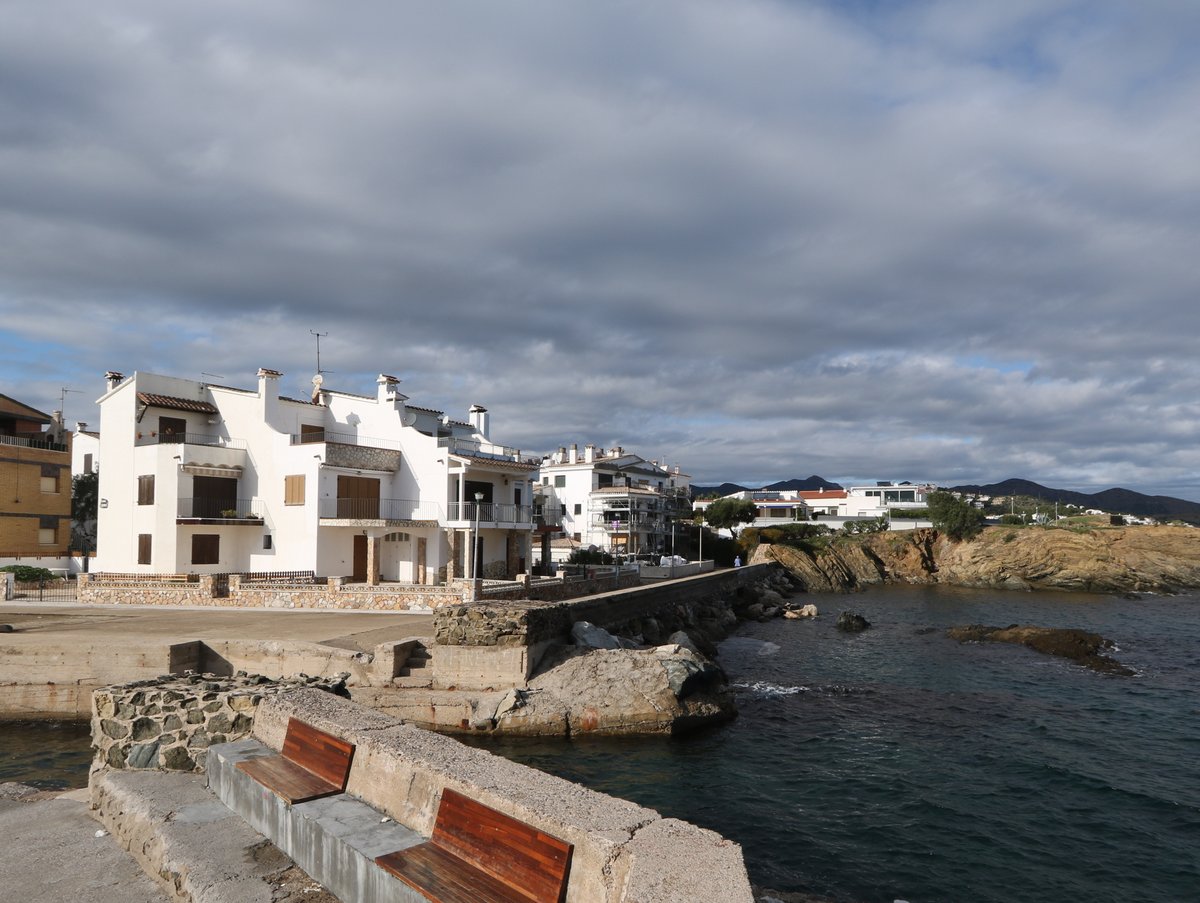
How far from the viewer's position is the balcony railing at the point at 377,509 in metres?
36.2

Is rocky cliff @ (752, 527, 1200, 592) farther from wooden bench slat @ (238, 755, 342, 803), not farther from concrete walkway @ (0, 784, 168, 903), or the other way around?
concrete walkway @ (0, 784, 168, 903)

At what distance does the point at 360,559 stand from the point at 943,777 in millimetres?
28714

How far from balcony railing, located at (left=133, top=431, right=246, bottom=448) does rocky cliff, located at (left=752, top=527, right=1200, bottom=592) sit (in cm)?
4756

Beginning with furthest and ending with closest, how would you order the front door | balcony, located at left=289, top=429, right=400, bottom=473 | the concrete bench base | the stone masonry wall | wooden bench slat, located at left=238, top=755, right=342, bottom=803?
1. the front door
2. balcony, located at left=289, top=429, right=400, bottom=473
3. the stone masonry wall
4. wooden bench slat, located at left=238, top=755, right=342, bottom=803
5. the concrete bench base

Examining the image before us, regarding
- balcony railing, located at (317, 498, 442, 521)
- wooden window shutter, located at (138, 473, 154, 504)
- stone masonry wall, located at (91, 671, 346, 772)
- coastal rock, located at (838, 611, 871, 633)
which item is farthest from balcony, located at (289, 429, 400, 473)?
stone masonry wall, located at (91, 671, 346, 772)

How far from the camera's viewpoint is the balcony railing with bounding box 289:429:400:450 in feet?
131

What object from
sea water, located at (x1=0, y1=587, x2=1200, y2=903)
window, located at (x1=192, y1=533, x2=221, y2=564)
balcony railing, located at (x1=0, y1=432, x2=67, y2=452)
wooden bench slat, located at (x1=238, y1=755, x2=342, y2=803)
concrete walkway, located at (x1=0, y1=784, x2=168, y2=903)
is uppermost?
balcony railing, located at (x1=0, y1=432, x2=67, y2=452)

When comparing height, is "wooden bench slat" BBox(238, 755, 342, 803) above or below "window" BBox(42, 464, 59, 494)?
below

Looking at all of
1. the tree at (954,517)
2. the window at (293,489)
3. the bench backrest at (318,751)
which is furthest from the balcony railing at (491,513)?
the tree at (954,517)

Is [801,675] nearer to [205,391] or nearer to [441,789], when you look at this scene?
[441,789]

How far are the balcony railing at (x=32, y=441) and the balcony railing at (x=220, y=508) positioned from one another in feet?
59.6

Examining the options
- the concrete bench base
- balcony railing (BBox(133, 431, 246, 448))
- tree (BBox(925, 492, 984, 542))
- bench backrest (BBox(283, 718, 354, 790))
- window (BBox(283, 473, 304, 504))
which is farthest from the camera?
tree (BBox(925, 492, 984, 542))

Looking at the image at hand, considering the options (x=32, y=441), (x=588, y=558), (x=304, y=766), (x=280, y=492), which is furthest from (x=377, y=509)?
(x=304, y=766)

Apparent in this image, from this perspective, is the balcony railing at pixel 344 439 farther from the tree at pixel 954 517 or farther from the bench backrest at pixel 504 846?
the tree at pixel 954 517
